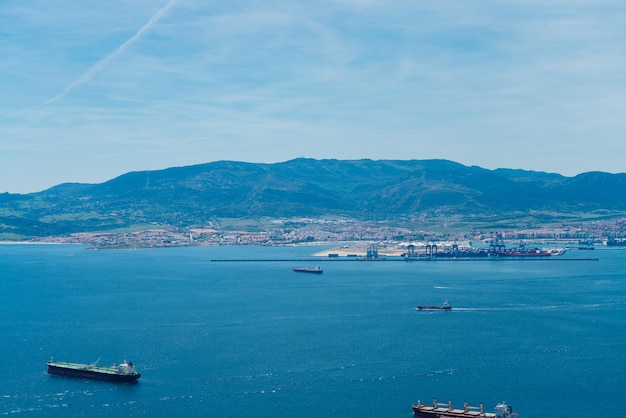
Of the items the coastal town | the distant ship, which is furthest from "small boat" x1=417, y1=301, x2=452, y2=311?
the coastal town

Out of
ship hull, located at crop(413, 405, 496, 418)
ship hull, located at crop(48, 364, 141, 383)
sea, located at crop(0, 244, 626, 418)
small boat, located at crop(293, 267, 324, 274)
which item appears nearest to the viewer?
ship hull, located at crop(413, 405, 496, 418)

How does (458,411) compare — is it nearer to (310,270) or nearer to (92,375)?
(92,375)

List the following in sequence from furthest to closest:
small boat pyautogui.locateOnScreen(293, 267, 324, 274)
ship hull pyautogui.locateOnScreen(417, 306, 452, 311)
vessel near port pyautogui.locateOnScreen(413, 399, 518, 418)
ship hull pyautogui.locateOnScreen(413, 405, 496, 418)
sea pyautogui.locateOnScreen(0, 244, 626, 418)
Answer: small boat pyautogui.locateOnScreen(293, 267, 324, 274), ship hull pyautogui.locateOnScreen(417, 306, 452, 311), sea pyautogui.locateOnScreen(0, 244, 626, 418), ship hull pyautogui.locateOnScreen(413, 405, 496, 418), vessel near port pyautogui.locateOnScreen(413, 399, 518, 418)

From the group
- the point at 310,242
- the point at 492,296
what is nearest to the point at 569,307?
the point at 492,296

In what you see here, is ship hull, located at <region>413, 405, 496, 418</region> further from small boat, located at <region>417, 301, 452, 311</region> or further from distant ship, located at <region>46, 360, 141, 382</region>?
small boat, located at <region>417, 301, 452, 311</region>

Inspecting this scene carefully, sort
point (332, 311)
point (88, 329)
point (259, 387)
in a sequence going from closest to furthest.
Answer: point (259, 387)
point (88, 329)
point (332, 311)

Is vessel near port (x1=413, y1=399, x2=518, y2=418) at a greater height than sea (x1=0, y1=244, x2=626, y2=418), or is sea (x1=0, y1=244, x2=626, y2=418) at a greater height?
sea (x1=0, y1=244, x2=626, y2=418)

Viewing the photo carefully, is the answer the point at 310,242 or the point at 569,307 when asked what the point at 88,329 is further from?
the point at 310,242
